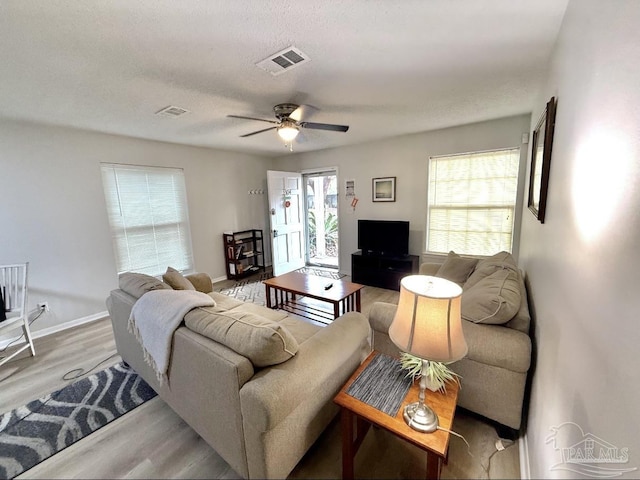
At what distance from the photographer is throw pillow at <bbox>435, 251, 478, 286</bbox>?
Answer: 2828 millimetres

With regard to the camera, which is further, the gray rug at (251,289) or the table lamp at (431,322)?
the gray rug at (251,289)

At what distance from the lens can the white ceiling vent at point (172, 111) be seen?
97.6 inches

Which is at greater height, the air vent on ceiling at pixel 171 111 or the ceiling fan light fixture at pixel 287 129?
the air vent on ceiling at pixel 171 111

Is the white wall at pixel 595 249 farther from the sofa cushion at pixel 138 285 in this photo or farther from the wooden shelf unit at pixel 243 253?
the wooden shelf unit at pixel 243 253

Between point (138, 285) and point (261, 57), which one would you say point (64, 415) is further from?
point (261, 57)

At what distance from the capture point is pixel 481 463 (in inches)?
54.8

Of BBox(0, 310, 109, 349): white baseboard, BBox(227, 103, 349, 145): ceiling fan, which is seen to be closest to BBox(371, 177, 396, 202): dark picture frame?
BBox(227, 103, 349, 145): ceiling fan

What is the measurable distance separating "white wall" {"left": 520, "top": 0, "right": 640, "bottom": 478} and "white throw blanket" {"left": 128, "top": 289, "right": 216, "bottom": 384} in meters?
1.63

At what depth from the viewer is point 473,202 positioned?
11.6 feet

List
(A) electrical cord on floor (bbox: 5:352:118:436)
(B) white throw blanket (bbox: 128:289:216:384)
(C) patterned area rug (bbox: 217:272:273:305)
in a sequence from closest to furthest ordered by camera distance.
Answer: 1. (B) white throw blanket (bbox: 128:289:216:384)
2. (A) electrical cord on floor (bbox: 5:352:118:436)
3. (C) patterned area rug (bbox: 217:272:273:305)

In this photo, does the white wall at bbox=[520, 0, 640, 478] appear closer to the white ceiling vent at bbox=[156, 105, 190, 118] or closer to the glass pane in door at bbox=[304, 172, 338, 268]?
the white ceiling vent at bbox=[156, 105, 190, 118]

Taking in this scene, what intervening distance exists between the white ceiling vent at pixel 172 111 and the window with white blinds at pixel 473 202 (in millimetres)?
3229

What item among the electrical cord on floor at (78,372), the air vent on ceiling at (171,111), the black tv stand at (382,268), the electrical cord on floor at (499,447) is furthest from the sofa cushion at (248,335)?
the black tv stand at (382,268)

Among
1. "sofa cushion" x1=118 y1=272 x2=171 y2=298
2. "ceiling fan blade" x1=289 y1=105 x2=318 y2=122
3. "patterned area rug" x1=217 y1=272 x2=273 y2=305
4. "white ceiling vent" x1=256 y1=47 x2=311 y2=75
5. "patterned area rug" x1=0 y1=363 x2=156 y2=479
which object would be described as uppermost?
"white ceiling vent" x1=256 y1=47 x2=311 y2=75
